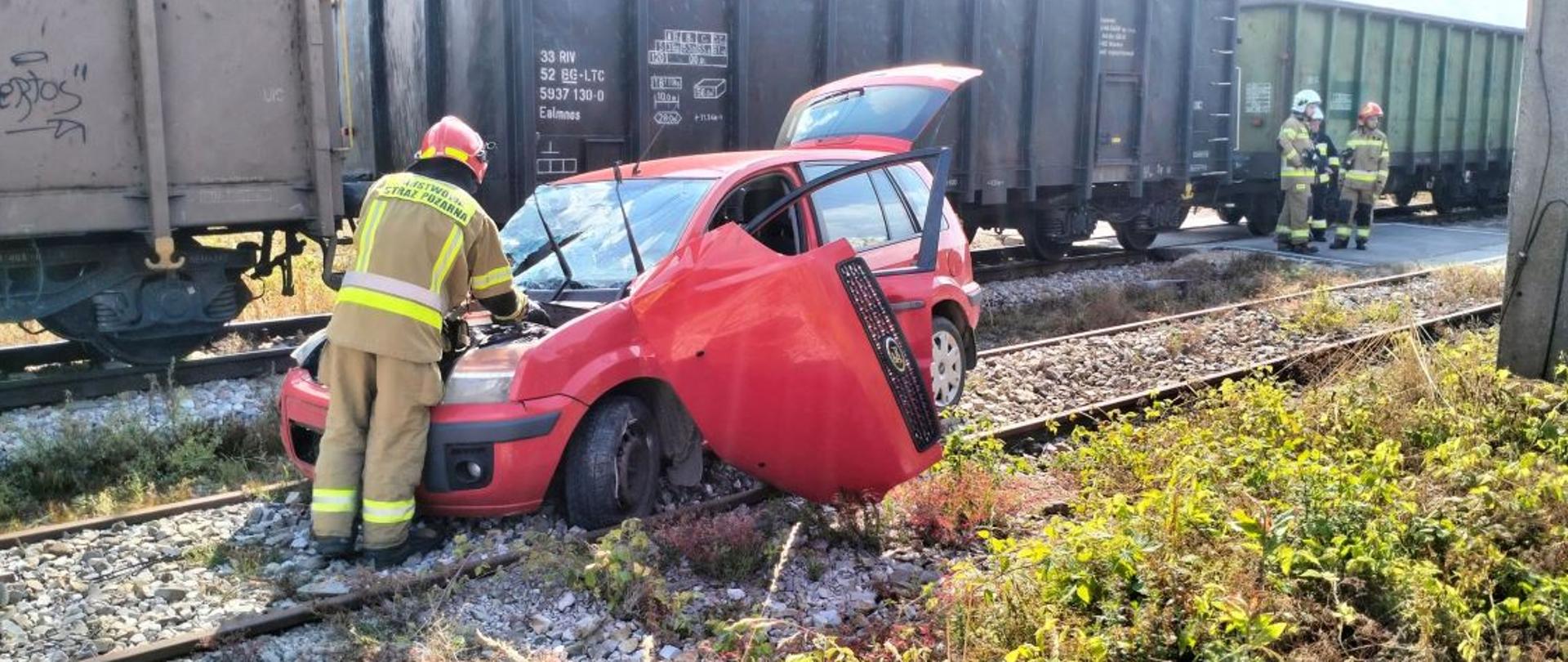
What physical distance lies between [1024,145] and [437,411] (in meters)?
9.32

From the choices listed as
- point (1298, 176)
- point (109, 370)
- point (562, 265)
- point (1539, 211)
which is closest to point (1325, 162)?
point (1298, 176)

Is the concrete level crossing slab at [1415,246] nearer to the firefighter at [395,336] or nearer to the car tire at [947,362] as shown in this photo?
the car tire at [947,362]

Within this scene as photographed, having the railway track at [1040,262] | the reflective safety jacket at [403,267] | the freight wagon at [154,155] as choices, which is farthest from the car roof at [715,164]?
the railway track at [1040,262]

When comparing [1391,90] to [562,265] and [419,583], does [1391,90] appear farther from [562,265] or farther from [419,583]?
[419,583]

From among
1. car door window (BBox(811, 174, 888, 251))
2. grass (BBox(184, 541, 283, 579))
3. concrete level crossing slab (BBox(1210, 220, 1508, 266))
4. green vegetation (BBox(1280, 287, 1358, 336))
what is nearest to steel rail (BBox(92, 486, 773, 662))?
grass (BBox(184, 541, 283, 579))

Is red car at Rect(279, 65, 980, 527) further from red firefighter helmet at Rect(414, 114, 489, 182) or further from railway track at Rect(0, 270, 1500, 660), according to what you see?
red firefighter helmet at Rect(414, 114, 489, 182)

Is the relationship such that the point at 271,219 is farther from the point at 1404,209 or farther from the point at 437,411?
the point at 1404,209

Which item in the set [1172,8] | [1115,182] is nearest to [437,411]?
[1115,182]

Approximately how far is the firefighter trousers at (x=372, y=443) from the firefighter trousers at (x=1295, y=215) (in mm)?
13278

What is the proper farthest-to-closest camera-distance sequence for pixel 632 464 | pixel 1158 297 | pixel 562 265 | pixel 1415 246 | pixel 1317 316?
1. pixel 1415 246
2. pixel 1158 297
3. pixel 1317 316
4. pixel 562 265
5. pixel 632 464

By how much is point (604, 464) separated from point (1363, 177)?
1402 centimetres

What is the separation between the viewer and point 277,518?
5.45 meters

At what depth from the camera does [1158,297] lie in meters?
11.9

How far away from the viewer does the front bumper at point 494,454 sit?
491 cm
